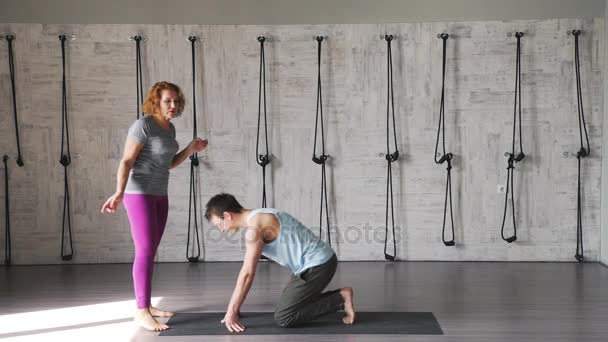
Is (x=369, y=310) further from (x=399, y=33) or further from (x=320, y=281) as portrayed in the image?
(x=399, y=33)

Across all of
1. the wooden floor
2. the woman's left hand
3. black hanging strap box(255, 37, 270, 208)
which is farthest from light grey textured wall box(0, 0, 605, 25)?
the wooden floor

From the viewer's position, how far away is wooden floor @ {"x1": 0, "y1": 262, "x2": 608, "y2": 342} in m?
3.17

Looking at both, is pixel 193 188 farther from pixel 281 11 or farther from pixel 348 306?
pixel 348 306

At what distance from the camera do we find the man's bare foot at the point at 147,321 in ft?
10.6

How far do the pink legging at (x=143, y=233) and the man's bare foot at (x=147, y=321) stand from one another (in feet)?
0.11

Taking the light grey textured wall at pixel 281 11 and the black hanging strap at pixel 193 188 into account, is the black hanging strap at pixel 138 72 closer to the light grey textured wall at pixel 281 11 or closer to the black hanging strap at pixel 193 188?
the light grey textured wall at pixel 281 11

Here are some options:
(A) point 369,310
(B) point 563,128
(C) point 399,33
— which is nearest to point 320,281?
(A) point 369,310

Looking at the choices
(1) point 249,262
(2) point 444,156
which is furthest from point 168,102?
(2) point 444,156

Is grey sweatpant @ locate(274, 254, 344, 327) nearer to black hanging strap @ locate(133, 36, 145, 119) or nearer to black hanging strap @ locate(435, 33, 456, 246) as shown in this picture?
black hanging strap @ locate(435, 33, 456, 246)

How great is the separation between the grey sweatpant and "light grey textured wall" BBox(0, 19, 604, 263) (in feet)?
6.22

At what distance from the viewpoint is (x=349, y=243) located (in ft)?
16.9

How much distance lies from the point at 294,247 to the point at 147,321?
91 centimetres

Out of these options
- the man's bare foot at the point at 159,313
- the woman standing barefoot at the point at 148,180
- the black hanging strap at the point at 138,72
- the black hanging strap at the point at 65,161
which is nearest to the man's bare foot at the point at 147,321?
the woman standing barefoot at the point at 148,180

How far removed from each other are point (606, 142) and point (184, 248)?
3.69m
